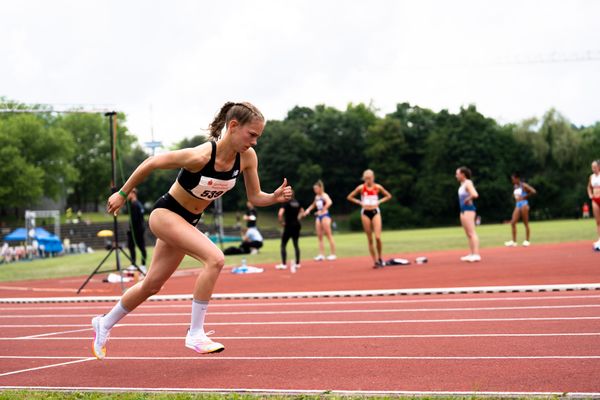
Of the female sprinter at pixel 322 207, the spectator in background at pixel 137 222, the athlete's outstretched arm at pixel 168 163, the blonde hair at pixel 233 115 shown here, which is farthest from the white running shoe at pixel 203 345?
the female sprinter at pixel 322 207

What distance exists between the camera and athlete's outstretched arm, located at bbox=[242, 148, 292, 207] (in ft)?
Answer: 19.0

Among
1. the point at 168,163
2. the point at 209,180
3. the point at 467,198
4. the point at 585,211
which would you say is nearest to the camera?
the point at 168,163

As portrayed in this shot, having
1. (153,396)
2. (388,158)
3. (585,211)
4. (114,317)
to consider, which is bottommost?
(585,211)

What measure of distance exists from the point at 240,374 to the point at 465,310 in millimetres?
3846

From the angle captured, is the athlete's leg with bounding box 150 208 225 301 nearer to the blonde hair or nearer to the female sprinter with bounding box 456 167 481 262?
the blonde hair

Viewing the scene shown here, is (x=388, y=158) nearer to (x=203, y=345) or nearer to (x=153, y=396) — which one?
(x=203, y=345)

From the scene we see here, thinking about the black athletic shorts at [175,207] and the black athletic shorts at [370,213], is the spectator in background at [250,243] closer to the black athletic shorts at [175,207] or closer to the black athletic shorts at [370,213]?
the black athletic shorts at [370,213]

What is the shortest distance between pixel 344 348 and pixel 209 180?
1.94m

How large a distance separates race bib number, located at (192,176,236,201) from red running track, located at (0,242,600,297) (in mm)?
6270

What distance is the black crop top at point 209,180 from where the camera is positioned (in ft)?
17.6

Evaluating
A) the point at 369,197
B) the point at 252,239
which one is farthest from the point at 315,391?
the point at 252,239

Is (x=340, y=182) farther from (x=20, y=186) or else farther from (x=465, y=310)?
(x=465, y=310)

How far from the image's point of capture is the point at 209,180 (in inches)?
212

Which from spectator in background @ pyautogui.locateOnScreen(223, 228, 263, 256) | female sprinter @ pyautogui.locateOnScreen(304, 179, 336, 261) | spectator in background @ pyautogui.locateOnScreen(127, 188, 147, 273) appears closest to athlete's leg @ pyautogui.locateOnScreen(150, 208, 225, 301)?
spectator in background @ pyautogui.locateOnScreen(127, 188, 147, 273)
